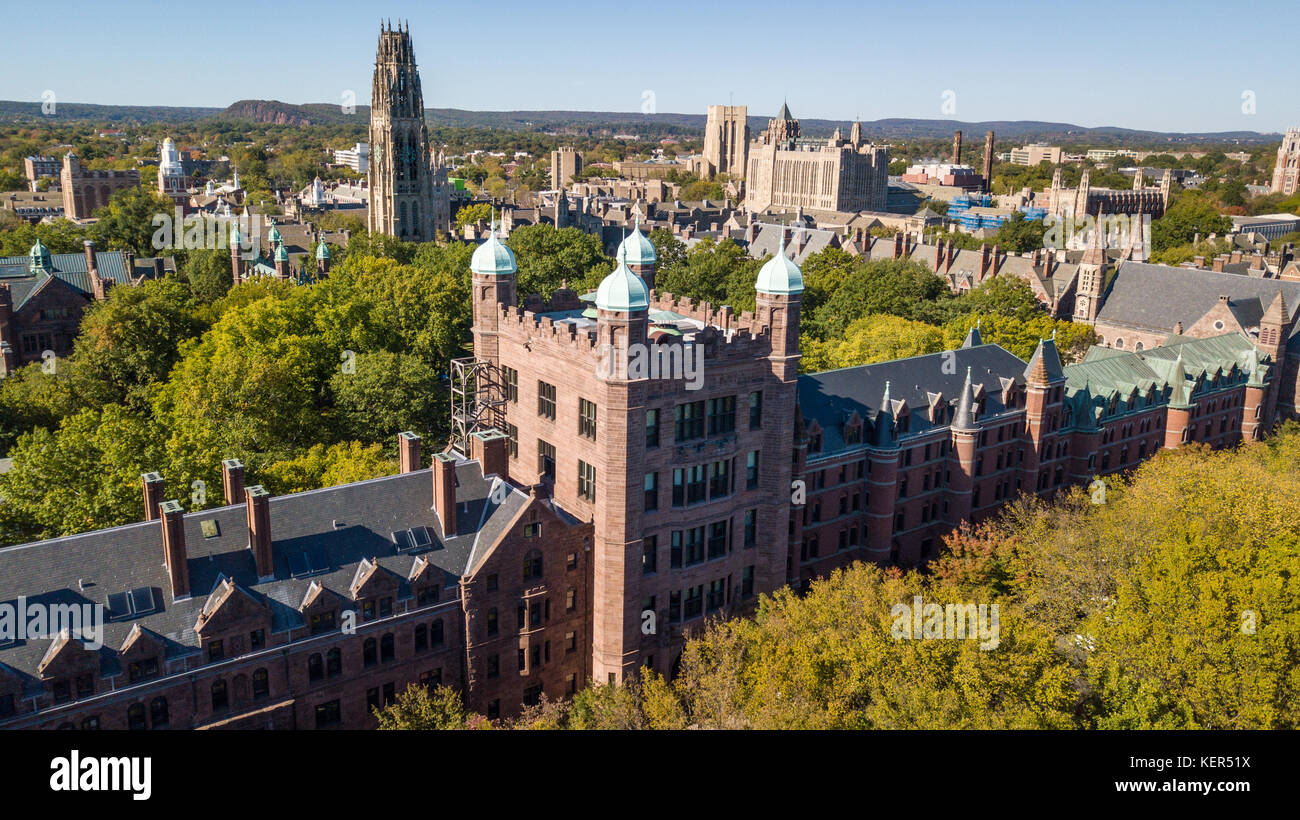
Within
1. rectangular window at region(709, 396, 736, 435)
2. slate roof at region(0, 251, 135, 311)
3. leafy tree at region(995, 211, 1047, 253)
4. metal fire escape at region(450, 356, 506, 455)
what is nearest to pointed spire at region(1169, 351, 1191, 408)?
rectangular window at region(709, 396, 736, 435)

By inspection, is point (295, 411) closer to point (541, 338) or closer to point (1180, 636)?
point (541, 338)

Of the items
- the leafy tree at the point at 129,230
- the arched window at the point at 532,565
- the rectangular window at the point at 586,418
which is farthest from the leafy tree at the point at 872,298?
the leafy tree at the point at 129,230

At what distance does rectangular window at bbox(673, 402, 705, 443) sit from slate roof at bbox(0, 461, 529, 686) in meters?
8.28

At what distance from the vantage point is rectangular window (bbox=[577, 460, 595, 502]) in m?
47.0

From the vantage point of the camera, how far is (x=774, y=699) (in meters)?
40.4

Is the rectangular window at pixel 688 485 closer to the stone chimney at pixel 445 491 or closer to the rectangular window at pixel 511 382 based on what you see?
the stone chimney at pixel 445 491

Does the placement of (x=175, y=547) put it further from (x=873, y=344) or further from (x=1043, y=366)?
(x=873, y=344)

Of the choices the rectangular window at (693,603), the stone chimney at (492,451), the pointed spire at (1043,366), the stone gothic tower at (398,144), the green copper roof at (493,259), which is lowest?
the rectangular window at (693,603)

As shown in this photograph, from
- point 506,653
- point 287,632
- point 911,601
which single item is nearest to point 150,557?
point 287,632

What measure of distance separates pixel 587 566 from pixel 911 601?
16.5 m

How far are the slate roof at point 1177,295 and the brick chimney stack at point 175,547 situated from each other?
106775 mm

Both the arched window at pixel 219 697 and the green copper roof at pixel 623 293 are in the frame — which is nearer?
the arched window at pixel 219 697

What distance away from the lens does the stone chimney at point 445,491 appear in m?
45.2
